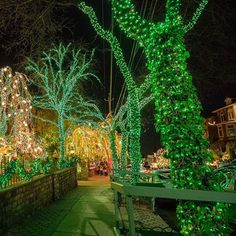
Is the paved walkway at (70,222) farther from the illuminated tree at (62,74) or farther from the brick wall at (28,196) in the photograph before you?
the illuminated tree at (62,74)

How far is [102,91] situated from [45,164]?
48.4 feet

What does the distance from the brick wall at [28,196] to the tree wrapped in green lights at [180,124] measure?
460 centimetres

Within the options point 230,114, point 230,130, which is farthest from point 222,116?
point 230,114

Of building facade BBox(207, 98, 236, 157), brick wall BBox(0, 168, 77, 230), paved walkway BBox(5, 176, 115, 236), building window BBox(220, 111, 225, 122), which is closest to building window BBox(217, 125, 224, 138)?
building facade BBox(207, 98, 236, 157)

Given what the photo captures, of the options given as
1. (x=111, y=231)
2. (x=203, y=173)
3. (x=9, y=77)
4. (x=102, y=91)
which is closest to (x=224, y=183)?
(x=111, y=231)

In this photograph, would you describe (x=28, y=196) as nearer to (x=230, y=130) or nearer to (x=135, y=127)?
(x=135, y=127)

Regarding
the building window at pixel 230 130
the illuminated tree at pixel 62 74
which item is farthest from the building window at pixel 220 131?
the illuminated tree at pixel 62 74

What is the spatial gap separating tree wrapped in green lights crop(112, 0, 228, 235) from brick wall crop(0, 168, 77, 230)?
4598mm

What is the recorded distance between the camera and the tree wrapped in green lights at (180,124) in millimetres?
4602

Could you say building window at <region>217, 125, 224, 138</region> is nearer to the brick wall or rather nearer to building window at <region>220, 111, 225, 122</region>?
building window at <region>220, 111, 225, 122</region>

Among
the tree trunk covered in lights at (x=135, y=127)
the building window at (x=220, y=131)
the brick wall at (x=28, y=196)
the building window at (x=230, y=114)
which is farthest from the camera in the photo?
the building window at (x=220, y=131)

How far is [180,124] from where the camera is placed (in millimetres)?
4980

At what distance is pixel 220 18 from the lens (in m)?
8.47

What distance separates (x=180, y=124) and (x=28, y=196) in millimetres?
6339
